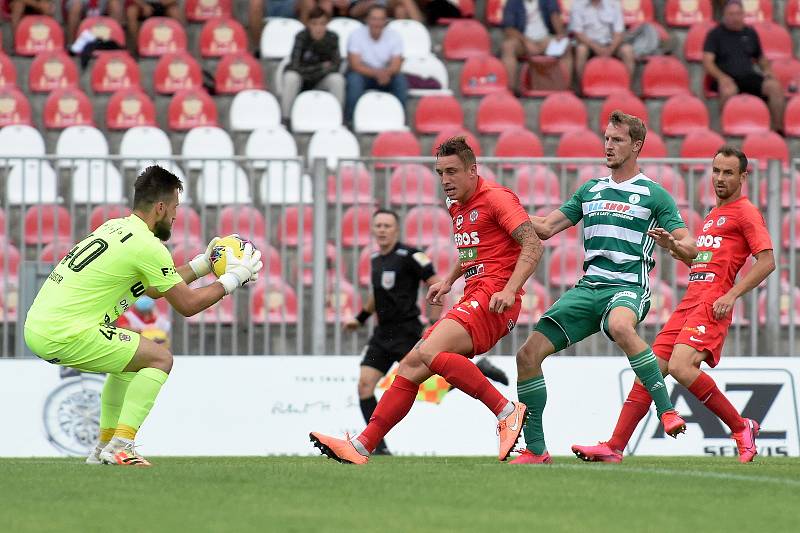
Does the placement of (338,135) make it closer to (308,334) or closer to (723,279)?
(308,334)

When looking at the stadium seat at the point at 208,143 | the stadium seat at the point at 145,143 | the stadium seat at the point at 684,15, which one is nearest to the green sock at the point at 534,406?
the stadium seat at the point at 208,143

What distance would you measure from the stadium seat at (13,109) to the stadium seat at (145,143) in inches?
47.4

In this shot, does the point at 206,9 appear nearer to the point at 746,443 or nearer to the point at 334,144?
the point at 334,144

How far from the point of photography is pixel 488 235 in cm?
845

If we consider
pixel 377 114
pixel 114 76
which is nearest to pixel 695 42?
pixel 377 114

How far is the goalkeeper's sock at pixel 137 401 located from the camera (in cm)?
792

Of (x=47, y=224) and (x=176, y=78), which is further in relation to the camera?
(x=176, y=78)

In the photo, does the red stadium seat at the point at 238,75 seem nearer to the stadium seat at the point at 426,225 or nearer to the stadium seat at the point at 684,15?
the stadium seat at the point at 426,225

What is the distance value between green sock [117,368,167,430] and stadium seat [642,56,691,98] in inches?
433

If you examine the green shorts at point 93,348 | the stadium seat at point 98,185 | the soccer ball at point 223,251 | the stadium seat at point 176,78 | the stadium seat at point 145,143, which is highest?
the stadium seat at point 176,78

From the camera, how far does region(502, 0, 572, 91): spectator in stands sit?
17672mm

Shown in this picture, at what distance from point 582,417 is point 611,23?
714cm

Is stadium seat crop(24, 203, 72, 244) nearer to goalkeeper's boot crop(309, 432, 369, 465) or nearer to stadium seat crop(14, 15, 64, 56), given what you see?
goalkeeper's boot crop(309, 432, 369, 465)

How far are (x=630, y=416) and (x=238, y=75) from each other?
9.35m
